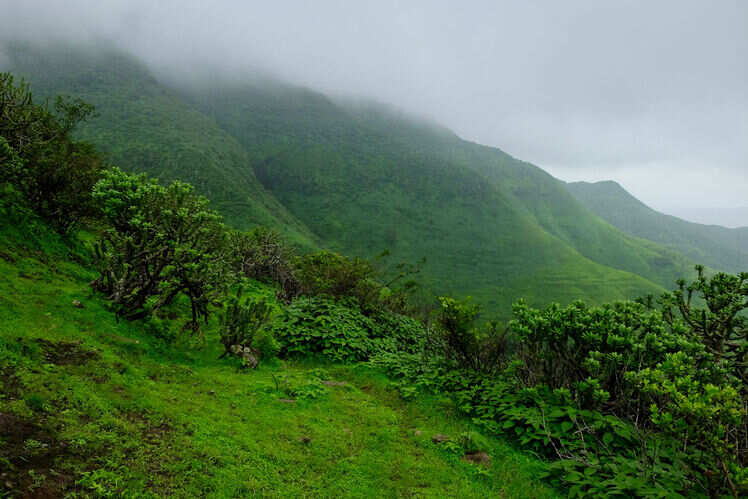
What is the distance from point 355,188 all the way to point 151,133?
62910mm

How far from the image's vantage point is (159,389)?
5305 mm

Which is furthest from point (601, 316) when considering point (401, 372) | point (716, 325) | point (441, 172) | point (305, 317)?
point (441, 172)

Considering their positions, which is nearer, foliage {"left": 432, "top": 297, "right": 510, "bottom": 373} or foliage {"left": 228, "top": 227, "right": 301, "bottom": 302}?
foliage {"left": 432, "top": 297, "right": 510, "bottom": 373}

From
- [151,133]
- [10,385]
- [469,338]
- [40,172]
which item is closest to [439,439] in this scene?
[469,338]

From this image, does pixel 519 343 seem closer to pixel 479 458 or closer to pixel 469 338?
pixel 469 338

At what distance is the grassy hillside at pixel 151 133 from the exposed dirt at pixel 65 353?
67.4 m

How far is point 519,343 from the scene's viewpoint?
7.46 metres

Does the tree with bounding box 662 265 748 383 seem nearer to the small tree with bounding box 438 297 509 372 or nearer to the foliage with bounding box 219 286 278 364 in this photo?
the small tree with bounding box 438 297 509 372

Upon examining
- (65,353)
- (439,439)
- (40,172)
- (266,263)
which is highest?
(40,172)

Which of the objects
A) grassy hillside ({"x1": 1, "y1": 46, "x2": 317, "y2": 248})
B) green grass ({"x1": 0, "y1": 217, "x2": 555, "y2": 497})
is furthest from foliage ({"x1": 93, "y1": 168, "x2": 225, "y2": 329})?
grassy hillside ({"x1": 1, "y1": 46, "x2": 317, "y2": 248})

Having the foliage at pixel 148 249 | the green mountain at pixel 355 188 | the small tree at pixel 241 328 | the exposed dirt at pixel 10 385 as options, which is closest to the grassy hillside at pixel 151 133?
the green mountain at pixel 355 188

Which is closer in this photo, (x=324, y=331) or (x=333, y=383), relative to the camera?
(x=333, y=383)

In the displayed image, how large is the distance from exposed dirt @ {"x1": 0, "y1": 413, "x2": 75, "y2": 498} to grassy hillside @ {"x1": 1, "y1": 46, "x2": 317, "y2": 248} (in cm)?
6947

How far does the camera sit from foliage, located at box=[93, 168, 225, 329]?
7.31 meters
